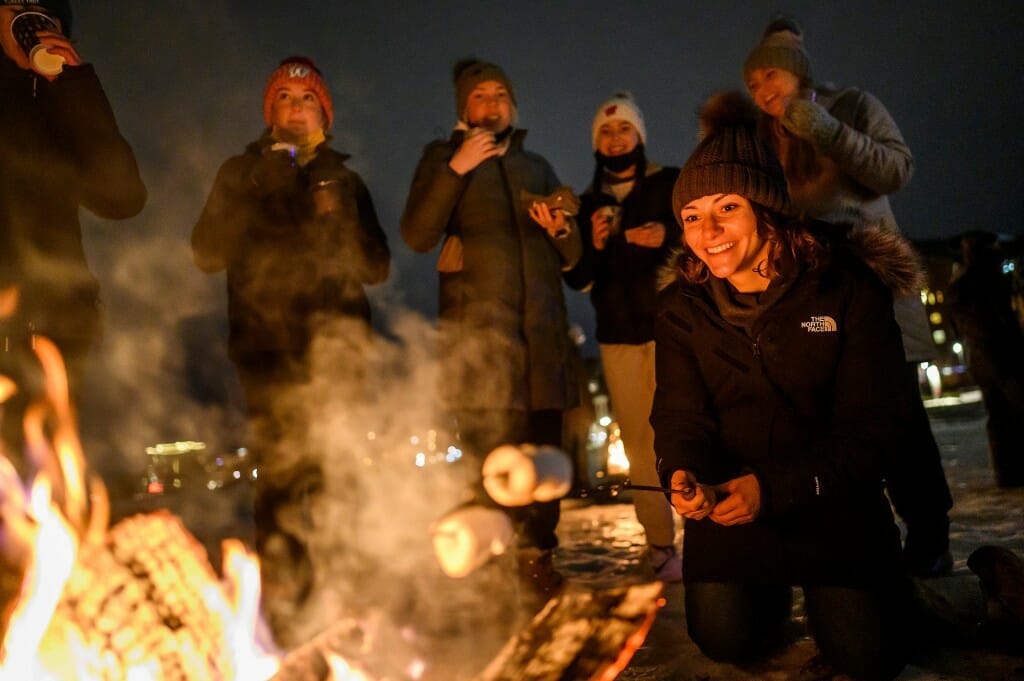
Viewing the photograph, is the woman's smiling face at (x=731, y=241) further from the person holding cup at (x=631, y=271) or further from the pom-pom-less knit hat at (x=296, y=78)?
the pom-pom-less knit hat at (x=296, y=78)

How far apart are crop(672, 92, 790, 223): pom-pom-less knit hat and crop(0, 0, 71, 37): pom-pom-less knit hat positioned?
8.35 ft

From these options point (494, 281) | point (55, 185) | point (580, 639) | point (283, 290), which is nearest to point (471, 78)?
point (494, 281)

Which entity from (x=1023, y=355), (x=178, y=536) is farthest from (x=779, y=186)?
(x=1023, y=355)

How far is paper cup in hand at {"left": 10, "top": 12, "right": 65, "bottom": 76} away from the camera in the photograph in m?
2.80

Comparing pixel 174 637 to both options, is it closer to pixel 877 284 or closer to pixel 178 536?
pixel 178 536

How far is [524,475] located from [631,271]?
52.9 inches

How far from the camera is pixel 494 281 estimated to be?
3.77 m

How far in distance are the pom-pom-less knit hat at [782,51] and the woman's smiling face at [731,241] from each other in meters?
1.46

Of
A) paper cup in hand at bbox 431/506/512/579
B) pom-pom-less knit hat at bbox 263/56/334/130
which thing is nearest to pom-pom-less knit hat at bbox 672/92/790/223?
paper cup in hand at bbox 431/506/512/579

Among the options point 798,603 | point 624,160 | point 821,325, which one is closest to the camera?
point 821,325

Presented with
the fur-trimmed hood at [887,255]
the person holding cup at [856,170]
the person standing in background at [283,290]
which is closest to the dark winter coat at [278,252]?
the person standing in background at [283,290]

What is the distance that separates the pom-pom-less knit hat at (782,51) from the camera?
3.71 m

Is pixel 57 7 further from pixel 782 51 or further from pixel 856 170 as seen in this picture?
pixel 856 170

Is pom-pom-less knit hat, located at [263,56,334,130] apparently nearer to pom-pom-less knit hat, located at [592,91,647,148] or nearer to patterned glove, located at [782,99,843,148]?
pom-pom-less knit hat, located at [592,91,647,148]
